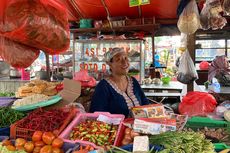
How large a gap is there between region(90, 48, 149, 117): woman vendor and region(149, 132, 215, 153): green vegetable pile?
1.28 m

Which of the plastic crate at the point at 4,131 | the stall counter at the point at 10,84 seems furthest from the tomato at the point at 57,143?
the stall counter at the point at 10,84

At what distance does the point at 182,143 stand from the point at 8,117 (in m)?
1.50

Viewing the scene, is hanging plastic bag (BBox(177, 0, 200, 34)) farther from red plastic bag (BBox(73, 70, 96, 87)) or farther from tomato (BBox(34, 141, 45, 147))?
tomato (BBox(34, 141, 45, 147))

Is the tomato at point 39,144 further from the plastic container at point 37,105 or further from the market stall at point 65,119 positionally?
the plastic container at point 37,105

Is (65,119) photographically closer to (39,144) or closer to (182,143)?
(39,144)

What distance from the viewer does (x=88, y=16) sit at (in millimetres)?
5473

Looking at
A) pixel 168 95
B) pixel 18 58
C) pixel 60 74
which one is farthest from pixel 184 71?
pixel 60 74

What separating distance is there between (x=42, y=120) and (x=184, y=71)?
8.56 feet

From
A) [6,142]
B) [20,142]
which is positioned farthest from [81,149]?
[6,142]

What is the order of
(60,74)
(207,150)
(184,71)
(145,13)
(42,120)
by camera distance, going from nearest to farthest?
(207,150) → (42,120) → (184,71) → (145,13) → (60,74)

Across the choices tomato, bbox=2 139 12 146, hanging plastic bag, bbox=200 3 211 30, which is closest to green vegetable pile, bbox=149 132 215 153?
tomato, bbox=2 139 12 146

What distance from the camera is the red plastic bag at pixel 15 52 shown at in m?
1.86

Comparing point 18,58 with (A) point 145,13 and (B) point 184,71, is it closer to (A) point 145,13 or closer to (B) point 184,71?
(B) point 184,71

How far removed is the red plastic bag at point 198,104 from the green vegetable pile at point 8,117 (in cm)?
192
